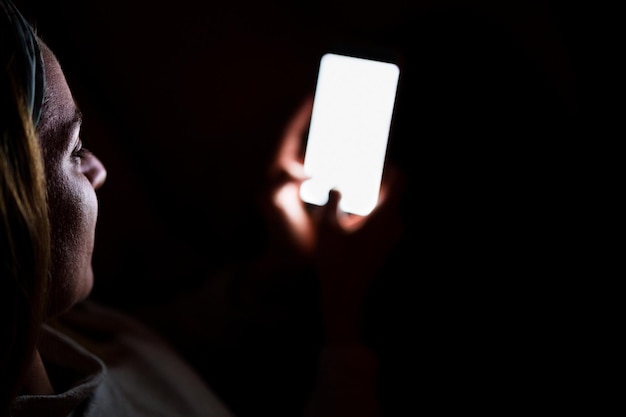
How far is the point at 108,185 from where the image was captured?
0.94m

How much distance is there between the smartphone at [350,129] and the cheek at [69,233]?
0.39 metres

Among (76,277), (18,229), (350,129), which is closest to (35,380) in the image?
(76,277)

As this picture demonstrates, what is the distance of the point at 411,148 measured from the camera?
0.90 metres

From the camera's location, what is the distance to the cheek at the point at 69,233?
0.52 meters

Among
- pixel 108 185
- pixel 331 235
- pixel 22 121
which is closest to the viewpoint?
pixel 22 121

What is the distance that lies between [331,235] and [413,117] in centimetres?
25

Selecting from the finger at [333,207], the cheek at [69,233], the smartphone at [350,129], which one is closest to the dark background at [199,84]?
the smartphone at [350,129]

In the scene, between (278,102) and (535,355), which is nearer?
(535,355)

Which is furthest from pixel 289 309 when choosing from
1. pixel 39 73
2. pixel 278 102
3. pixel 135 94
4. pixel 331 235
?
pixel 39 73

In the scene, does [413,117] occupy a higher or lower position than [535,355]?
higher

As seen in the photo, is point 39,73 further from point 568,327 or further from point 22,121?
point 568,327

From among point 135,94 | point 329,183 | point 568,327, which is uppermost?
point 135,94

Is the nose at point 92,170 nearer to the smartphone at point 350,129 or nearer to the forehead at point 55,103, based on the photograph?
the forehead at point 55,103

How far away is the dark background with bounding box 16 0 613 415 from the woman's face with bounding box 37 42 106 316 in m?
0.35
